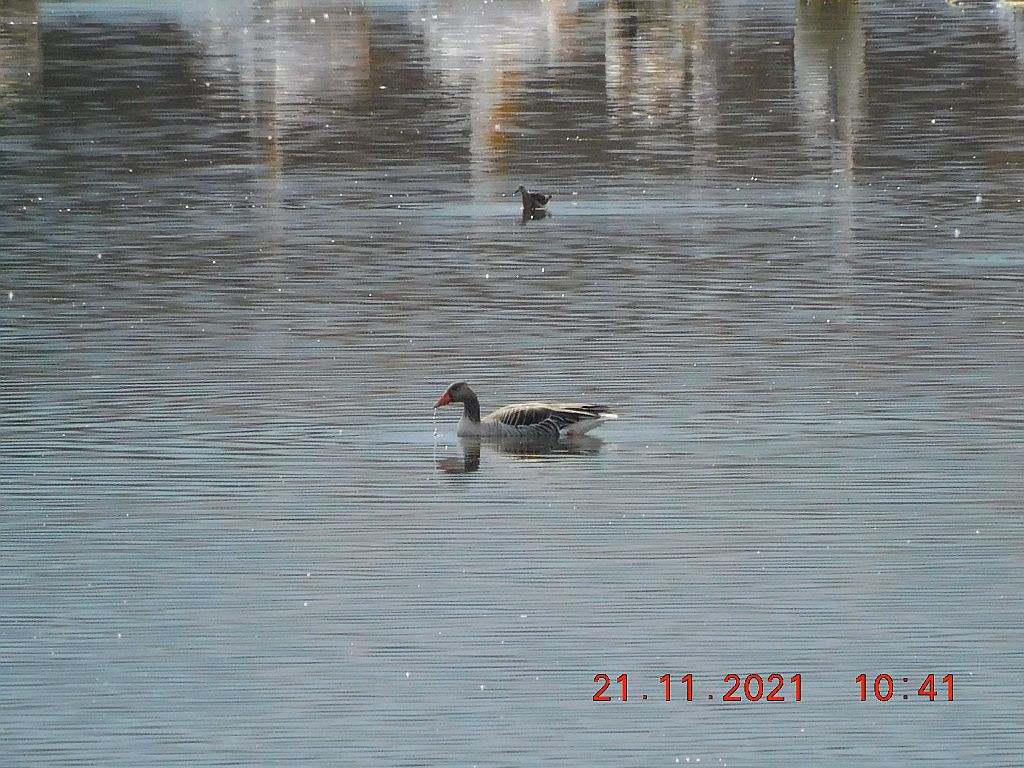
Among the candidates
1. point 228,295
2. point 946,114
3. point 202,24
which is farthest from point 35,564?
point 202,24

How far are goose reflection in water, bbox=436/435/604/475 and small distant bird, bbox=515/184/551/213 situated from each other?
1296 cm

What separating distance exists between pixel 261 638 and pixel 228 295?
1186cm

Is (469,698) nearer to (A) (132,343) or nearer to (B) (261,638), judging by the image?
(B) (261,638)

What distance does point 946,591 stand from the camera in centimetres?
1323

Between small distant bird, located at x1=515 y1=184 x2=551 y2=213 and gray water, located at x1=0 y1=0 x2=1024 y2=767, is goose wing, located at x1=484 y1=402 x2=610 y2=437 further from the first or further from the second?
small distant bird, located at x1=515 y1=184 x2=551 y2=213
